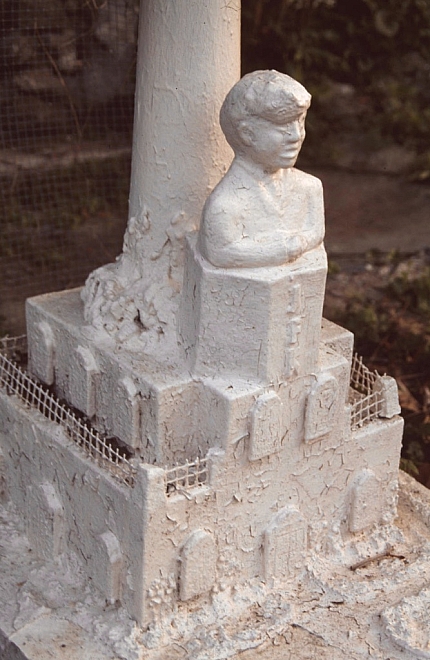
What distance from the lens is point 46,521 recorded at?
16.5 feet

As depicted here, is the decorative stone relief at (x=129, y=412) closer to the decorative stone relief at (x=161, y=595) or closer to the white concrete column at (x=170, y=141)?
the white concrete column at (x=170, y=141)

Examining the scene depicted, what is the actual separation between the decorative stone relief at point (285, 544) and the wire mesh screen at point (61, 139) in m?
2.97

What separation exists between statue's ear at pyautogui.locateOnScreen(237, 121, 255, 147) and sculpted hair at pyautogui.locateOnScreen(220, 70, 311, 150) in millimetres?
16

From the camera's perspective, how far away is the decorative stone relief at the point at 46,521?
4.99 meters

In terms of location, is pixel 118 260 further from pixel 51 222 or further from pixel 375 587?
pixel 51 222

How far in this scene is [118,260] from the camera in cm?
518

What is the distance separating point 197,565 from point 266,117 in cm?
187

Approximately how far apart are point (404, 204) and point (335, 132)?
845mm

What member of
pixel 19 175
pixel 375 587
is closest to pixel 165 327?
pixel 375 587

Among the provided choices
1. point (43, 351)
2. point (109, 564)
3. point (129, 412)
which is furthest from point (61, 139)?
point (109, 564)

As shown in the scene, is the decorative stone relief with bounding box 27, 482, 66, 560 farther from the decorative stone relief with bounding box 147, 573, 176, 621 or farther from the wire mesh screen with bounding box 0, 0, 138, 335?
the wire mesh screen with bounding box 0, 0, 138, 335

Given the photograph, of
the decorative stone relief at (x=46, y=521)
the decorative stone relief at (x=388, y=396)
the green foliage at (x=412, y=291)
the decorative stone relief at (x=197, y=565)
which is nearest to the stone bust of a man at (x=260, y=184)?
the decorative stone relief at (x=388, y=396)

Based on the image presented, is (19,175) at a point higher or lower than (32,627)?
higher

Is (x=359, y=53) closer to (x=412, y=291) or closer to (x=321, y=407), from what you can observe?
(x=412, y=291)
